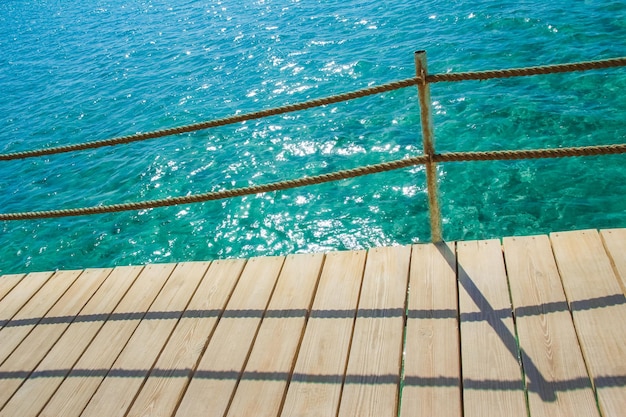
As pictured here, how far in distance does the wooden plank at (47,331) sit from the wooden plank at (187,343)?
919 mm

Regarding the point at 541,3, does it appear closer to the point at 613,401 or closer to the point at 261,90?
the point at 261,90

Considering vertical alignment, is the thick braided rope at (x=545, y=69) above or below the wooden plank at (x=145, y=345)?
above

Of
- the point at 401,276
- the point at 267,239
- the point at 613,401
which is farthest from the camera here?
the point at 267,239

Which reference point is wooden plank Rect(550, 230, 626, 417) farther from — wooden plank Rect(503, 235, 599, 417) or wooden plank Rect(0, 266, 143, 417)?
wooden plank Rect(0, 266, 143, 417)

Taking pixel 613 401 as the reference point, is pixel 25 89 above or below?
below

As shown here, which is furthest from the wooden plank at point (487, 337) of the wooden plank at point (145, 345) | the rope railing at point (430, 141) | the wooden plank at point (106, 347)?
the wooden plank at point (106, 347)

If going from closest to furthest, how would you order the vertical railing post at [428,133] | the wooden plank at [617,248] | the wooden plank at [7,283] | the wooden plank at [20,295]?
the wooden plank at [617,248] < the vertical railing post at [428,133] < the wooden plank at [20,295] < the wooden plank at [7,283]

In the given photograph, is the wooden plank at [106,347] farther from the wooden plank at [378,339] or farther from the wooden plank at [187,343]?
the wooden plank at [378,339]

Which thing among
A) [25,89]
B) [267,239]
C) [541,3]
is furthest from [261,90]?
[25,89]

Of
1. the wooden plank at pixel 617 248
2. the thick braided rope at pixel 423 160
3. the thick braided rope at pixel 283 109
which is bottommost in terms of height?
the wooden plank at pixel 617 248

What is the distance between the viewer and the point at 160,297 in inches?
145

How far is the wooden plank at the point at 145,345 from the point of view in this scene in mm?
2887

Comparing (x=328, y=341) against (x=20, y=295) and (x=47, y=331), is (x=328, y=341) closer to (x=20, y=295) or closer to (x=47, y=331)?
(x=47, y=331)

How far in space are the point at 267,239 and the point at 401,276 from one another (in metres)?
3.90
